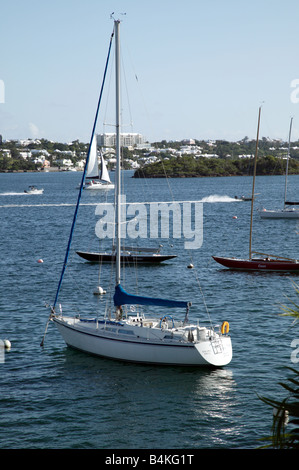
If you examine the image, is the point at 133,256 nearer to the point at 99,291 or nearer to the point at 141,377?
the point at 99,291

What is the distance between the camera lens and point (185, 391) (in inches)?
950

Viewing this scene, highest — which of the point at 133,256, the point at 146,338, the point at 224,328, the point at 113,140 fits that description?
the point at 113,140

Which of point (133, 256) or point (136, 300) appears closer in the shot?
point (136, 300)

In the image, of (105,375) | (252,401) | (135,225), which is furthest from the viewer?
(135,225)

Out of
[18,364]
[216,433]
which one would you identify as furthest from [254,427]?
[18,364]

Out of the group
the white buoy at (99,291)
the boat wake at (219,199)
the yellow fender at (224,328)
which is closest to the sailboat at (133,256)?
the white buoy at (99,291)

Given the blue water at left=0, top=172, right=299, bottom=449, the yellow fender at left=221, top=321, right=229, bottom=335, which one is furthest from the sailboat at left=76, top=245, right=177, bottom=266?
the yellow fender at left=221, top=321, right=229, bottom=335

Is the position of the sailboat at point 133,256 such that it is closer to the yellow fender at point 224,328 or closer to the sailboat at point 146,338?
the sailboat at point 146,338

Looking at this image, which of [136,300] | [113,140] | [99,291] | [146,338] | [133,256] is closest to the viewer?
[146,338]

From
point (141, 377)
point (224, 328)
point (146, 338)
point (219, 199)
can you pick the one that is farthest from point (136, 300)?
point (219, 199)

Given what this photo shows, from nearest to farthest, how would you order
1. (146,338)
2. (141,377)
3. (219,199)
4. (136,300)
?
1. (141,377)
2. (146,338)
3. (136,300)
4. (219,199)
